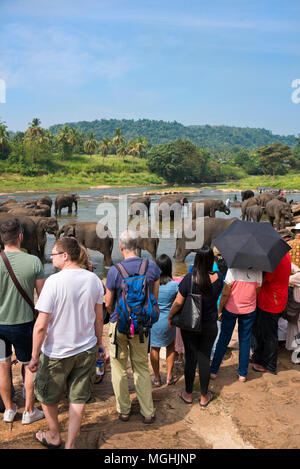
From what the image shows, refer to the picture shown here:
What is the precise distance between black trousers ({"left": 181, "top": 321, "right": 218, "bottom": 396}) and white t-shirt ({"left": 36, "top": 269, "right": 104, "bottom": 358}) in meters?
1.24

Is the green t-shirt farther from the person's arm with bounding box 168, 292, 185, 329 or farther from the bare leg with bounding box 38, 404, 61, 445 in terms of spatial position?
the person's arm with bounding box 168, 292, 185, 329

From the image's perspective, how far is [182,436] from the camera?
3623mm

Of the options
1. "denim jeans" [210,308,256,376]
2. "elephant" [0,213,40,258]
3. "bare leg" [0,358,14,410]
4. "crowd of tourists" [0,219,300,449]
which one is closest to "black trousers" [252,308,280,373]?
"crowd of tourists" [0,219,300,449]

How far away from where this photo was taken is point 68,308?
3180 millimetres

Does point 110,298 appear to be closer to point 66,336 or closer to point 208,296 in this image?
point 66,336

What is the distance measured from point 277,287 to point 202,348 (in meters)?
1.23

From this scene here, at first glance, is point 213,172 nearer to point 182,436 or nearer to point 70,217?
point 70,217

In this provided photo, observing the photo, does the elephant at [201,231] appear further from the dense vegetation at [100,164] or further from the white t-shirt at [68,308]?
the dense vegetation at [100,164]

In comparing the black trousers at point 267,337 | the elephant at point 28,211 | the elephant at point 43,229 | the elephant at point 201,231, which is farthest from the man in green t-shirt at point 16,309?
the elephant at point 28,211

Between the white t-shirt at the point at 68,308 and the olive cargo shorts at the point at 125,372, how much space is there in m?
0.47

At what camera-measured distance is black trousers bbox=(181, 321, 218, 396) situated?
3.99 meters

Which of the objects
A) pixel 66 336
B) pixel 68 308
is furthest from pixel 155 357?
pixel 68 308

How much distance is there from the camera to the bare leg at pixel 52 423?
3.31 metres
